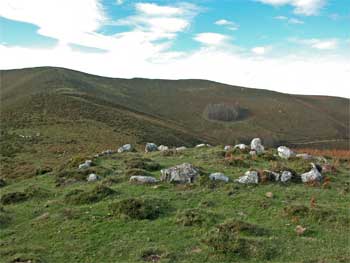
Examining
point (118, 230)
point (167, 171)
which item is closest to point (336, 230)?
point (118, 230)

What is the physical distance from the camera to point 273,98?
587ft

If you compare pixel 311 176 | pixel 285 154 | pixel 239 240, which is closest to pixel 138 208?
pixel 239 240

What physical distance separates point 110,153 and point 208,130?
9697cm

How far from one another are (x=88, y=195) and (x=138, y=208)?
132 inches

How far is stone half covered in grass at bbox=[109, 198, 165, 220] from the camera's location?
1565 cm

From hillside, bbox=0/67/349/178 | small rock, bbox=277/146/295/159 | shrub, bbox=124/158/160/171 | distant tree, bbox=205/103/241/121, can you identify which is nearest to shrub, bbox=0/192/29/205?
shrub, bbox=124/158/160/171

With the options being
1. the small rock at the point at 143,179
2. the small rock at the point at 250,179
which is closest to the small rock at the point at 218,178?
the small rock at the point at 250,179

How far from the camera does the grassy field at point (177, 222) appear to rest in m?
12.6

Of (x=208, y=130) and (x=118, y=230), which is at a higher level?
(x=118, y=230)

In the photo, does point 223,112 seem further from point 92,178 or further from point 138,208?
point 138,208

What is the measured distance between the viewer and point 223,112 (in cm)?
14475

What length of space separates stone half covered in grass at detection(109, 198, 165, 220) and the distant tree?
126273 millimetres

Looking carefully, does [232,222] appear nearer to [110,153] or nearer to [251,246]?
[251,246]

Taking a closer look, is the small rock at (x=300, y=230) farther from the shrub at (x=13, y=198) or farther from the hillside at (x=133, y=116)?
the hillside at (x=133, y=116)
